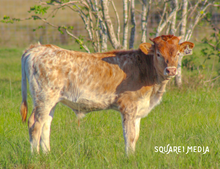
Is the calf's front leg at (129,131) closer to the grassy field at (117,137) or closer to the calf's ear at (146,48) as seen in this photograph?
the grassy field at (117,137)

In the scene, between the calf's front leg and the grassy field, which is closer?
the grassy field

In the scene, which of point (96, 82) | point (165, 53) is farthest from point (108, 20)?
point (165, 53)

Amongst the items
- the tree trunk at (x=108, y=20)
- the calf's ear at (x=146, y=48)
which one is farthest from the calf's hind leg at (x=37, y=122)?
the tree trunk at (x=108, y=20)

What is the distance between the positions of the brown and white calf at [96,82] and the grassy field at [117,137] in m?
0.30

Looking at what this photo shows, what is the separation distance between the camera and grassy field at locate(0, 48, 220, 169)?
12.4ft

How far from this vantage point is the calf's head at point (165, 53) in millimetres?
4062

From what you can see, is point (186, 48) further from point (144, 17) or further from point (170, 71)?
point (144, 17)

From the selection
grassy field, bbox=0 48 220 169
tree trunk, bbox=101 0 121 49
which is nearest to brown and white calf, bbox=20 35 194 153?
grassy field, bbox=0 48 220 169

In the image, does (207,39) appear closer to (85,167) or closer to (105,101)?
(105,101)

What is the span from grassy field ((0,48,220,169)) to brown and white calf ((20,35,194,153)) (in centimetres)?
30

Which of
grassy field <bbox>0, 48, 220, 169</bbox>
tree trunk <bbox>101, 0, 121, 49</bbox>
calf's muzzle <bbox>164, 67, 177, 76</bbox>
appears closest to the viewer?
grassy field <bbox>0, 48, 220, 169</bbox>

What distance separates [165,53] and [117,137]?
162cm

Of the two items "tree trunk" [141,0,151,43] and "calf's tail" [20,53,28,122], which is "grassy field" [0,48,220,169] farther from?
"tree trunk" [141,0,151,43]

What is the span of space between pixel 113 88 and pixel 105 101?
23 cm
